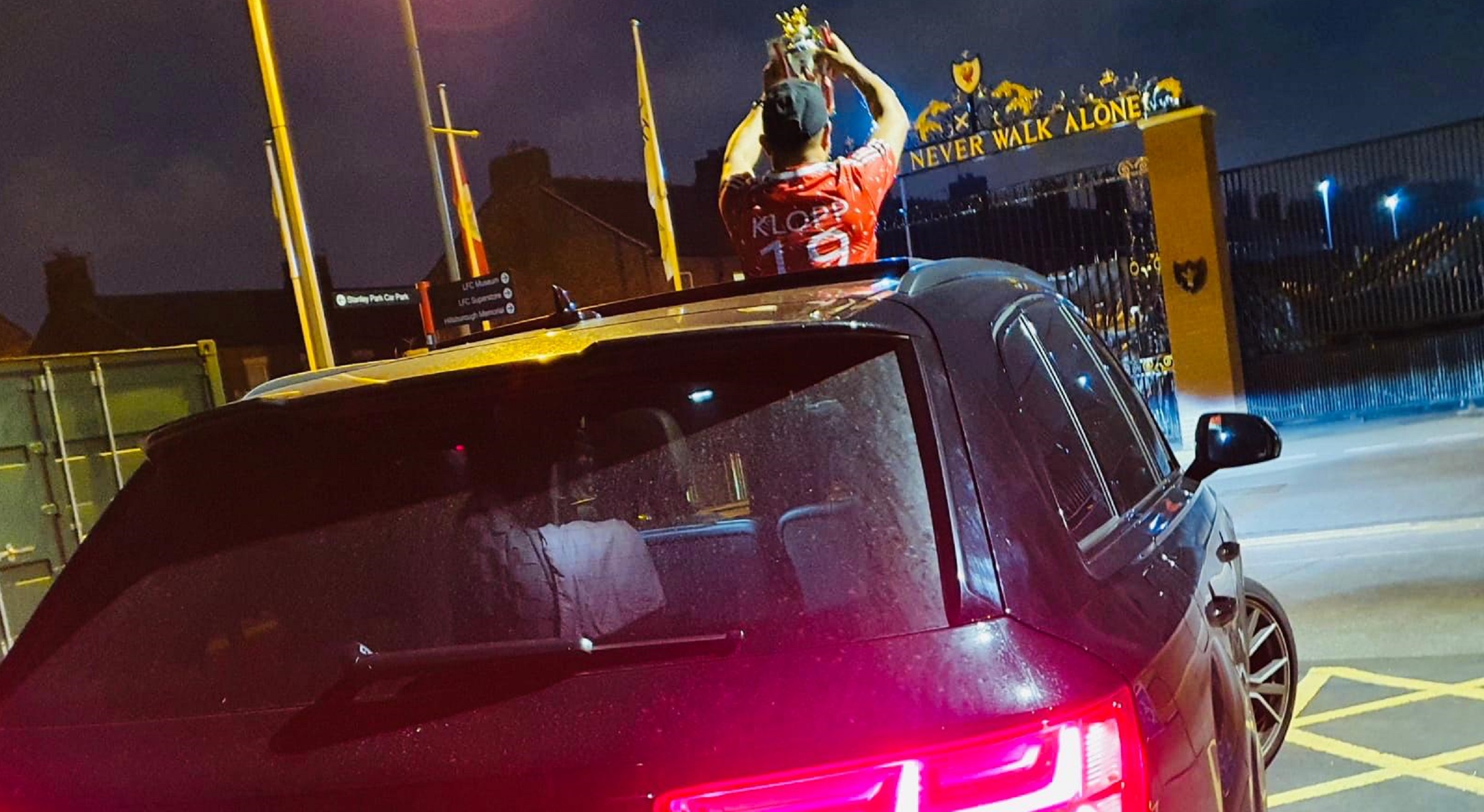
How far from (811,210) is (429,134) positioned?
39.6 ft

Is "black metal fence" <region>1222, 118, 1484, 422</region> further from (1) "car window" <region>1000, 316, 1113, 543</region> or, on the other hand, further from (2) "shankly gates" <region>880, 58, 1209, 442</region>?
(1) "car window" <region>1000, 316, 1113, 543</region>

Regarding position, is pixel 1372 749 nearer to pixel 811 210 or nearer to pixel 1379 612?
pixel 1379 612

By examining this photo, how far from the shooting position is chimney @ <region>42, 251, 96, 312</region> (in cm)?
3278

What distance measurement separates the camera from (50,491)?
9.82m

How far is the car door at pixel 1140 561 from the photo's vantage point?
153 centimetres

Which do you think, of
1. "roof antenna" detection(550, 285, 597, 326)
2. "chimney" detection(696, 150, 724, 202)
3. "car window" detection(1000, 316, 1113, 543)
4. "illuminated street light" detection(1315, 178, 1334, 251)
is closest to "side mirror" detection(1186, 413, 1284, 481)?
"car window" detection(1000, 316, 1113, 543)

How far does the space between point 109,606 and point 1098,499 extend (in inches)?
69.8

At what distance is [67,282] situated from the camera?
33.2m

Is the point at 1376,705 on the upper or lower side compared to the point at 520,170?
lower

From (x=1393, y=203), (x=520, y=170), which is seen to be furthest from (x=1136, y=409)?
(x=520, y=170)

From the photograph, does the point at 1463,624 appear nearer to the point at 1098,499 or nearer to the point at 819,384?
the point at 1098,499

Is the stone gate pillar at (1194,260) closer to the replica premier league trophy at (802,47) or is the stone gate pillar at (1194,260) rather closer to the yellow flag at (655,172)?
the yellow flag at (655,172)

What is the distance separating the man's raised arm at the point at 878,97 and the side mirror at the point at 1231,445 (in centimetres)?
244

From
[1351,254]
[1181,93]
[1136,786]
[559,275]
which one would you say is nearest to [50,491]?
[1136,786]
